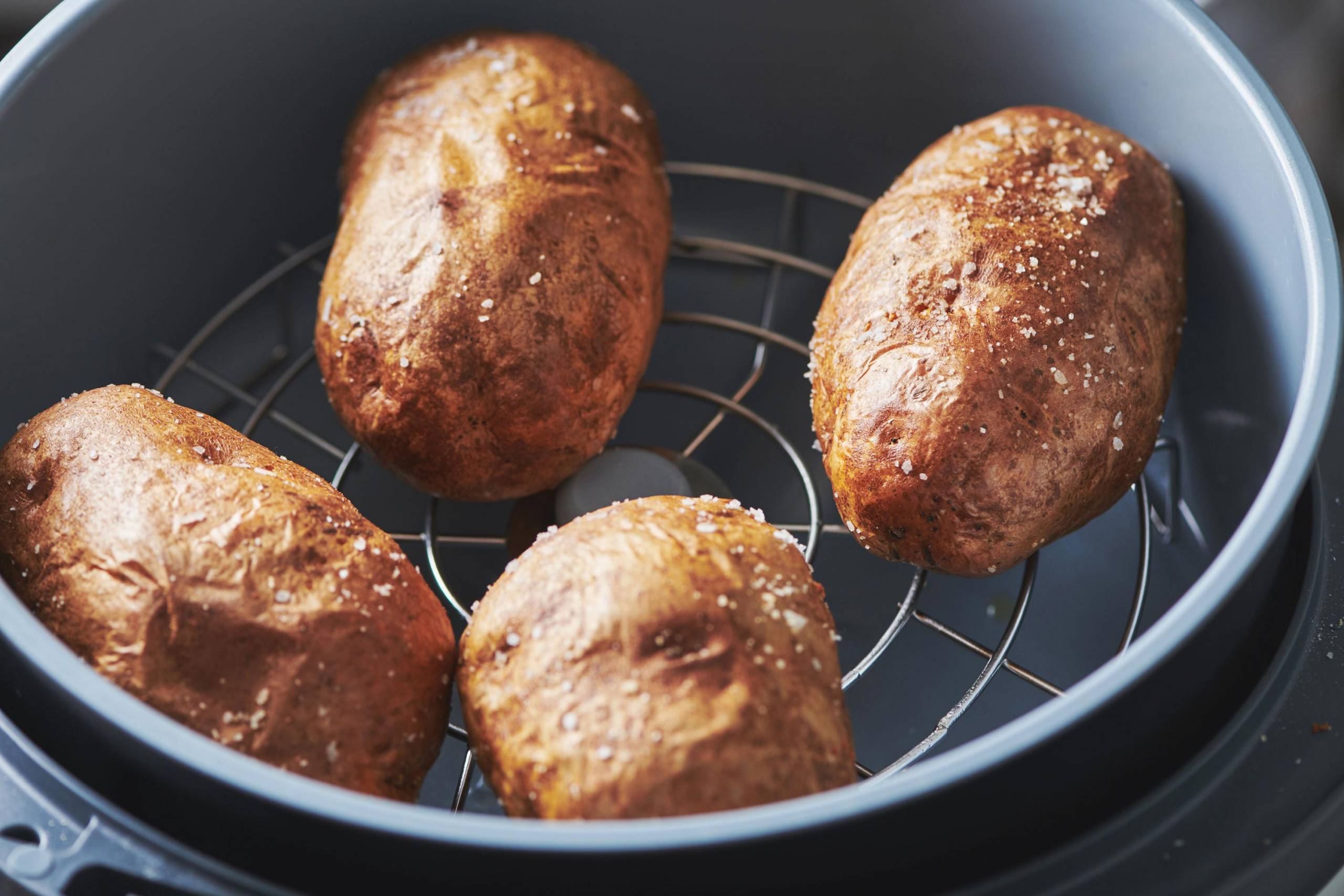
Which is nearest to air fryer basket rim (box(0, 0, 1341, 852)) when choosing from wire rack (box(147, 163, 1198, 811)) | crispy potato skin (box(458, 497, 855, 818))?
crispy potato skin (box(458, 497, 855, 818))

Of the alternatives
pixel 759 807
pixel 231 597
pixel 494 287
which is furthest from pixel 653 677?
pixel 494 287

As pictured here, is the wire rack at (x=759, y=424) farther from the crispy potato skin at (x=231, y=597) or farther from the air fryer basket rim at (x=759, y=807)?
the air fryer basket rim at (x=759, y=807)

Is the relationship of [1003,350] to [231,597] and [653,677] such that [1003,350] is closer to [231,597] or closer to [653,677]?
[653,677]

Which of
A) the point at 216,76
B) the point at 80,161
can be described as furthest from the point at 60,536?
the point at 216,76

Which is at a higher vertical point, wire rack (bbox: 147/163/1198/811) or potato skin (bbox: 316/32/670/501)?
potato skin (bbox: 316/32/670/501)

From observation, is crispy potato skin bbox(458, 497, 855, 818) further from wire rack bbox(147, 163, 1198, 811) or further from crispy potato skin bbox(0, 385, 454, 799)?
wire rack bbox(147, 163, 1198, 811)

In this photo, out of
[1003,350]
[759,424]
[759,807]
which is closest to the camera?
[759,807]
